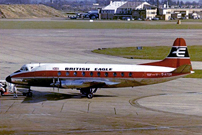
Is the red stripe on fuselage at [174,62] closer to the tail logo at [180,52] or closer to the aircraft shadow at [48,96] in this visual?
the tail logo at [180,52]

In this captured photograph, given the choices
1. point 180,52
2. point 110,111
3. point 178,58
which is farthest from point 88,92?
point 180,52

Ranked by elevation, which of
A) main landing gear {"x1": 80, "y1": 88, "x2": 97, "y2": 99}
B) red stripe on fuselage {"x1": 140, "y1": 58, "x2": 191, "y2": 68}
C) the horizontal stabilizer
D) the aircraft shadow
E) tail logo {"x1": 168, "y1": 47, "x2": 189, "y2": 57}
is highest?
tail logo {"x1": 168, "y1": 47, "x2": 189, "y2": 57}

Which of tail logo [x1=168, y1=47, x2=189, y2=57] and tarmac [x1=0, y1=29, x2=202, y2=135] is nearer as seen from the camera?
tarmac [x1=0, y1=29, x2=202, y2=135]

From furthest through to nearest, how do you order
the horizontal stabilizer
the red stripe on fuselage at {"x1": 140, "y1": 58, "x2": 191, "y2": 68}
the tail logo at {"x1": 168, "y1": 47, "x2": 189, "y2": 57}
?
1. the tail logo at {"x1": 168, "y1": 47, "x2": 189, "y2": 57}
2. the red stripe on fuselage at {"x1": 140, "y1": 58, "x2": 191, "y2": 68}
3. the horizontal stabilizer

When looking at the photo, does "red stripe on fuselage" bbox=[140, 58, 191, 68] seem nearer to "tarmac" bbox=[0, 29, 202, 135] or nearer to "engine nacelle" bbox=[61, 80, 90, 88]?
"tarmac" bbox=[0, 29, 202, 135]

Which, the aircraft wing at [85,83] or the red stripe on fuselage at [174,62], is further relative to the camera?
the red stripe on fuselage at [174,62]

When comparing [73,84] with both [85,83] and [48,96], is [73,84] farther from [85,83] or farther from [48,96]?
[48,96]

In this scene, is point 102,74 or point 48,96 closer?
point 102,74

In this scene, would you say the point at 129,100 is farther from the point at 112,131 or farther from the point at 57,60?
the point at 57,60

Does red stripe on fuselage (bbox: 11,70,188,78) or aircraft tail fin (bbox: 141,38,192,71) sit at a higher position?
aircraft tail fin (bbox: 141,38,192,71)

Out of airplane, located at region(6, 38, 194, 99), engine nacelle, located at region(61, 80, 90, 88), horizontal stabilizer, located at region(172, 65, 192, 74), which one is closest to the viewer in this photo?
engine nacelle, located at region(61, 80, 90, 88)

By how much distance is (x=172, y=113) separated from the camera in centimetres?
3762

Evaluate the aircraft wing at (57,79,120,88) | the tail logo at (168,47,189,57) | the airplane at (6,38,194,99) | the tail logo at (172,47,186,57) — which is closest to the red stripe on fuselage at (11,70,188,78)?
the airplane at (6,38,194,99)

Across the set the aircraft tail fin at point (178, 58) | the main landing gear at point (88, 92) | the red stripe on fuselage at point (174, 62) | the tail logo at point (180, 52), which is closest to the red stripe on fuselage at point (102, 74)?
the red stripe on fuselage at point (174, 62)
